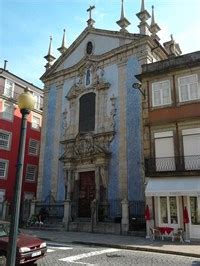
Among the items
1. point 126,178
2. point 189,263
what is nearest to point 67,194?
point 126,178

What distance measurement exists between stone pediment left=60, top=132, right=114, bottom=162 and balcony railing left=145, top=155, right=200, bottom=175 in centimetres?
454

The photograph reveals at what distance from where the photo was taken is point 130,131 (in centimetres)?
2062

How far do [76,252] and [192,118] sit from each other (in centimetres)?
952

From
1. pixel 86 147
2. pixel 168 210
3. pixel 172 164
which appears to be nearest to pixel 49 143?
pixel 86 147

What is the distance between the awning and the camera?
15055 millimetres

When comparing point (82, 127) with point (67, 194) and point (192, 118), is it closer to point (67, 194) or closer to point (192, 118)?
point (67, 194)

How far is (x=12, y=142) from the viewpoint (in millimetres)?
30109

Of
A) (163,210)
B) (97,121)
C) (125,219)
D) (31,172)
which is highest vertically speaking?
(97,121)

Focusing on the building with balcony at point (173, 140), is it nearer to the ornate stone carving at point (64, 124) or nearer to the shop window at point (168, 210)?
the shop window at point (168, 210)

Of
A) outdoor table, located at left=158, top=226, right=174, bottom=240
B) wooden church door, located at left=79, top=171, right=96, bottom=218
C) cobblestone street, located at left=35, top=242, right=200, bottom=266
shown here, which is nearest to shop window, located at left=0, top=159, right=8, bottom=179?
wooden church door, located at left=79, top=171, right=96, bottom=218

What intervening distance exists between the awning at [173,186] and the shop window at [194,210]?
902mm

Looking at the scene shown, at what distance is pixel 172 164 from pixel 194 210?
2578 millimetres

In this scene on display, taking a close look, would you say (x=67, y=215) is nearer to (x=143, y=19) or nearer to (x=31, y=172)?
(x=31, y=172)

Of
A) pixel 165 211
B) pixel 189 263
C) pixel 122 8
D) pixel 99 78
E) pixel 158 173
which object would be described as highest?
pixel 122 8
